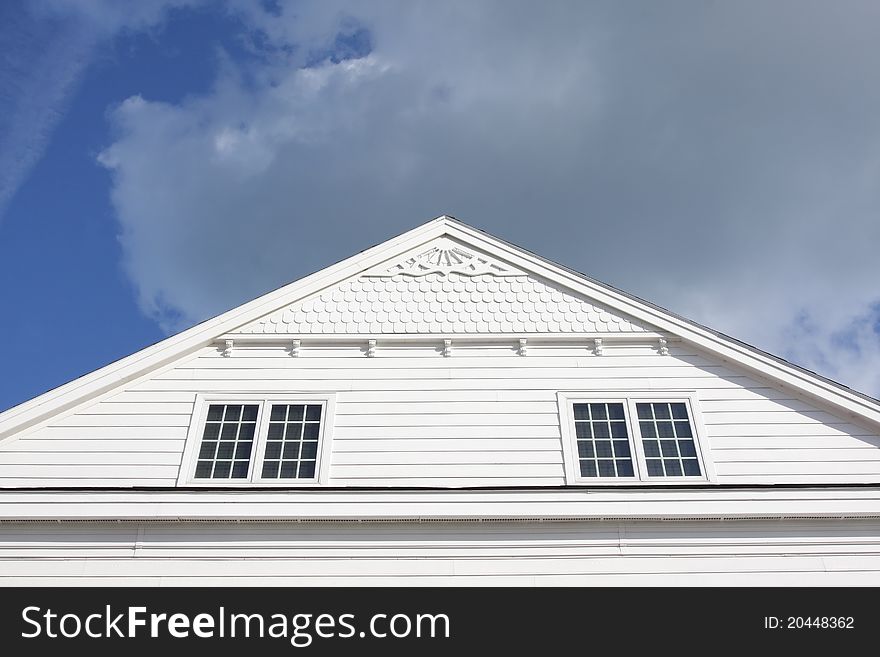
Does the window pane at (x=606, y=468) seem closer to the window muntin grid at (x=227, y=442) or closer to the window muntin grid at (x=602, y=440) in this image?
the window muntin grid at (x=602, y=440)

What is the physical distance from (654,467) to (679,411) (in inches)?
45.4

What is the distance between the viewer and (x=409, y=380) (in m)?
10.3

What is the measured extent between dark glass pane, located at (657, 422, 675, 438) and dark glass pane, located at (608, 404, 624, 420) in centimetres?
58

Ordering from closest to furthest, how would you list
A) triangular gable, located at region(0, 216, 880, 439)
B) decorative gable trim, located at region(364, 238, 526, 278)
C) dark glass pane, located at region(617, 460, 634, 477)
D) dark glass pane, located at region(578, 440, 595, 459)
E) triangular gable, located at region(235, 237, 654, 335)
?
dark glass pane, located at region(617, 460, 634, 477) → dark glass pane, located at region(578, 440, 595, 459) → triangular gable, located at region(0, 216, 880, 439) → triangular gable, located at region(235, 237, 654, 335) → decorative gable trim, located at region(364, 238, 526, 278)

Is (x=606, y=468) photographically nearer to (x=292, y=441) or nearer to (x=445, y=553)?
(x=445, y=553)

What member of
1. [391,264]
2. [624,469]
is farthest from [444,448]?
[391,264]

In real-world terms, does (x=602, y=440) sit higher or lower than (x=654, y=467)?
higher

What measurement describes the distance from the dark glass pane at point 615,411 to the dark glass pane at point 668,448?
72cm

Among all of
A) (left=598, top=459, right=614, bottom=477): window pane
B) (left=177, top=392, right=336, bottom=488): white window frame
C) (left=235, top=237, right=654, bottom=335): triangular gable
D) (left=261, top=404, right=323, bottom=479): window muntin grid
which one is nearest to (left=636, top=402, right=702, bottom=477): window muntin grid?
(left=598, top=459, right=614, bottom=477): window pane

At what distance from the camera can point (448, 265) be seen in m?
11.8

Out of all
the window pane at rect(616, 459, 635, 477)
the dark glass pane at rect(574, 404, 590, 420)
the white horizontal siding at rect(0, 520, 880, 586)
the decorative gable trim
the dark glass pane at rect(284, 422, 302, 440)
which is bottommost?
the white horizontal siding at rect(0, 520, 880, 586)

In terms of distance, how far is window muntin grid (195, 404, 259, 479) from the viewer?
9.24 metres

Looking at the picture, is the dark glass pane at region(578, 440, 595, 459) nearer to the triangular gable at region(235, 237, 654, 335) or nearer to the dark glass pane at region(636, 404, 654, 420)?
the dark glass pane at region(636, 404, 654, 420)
